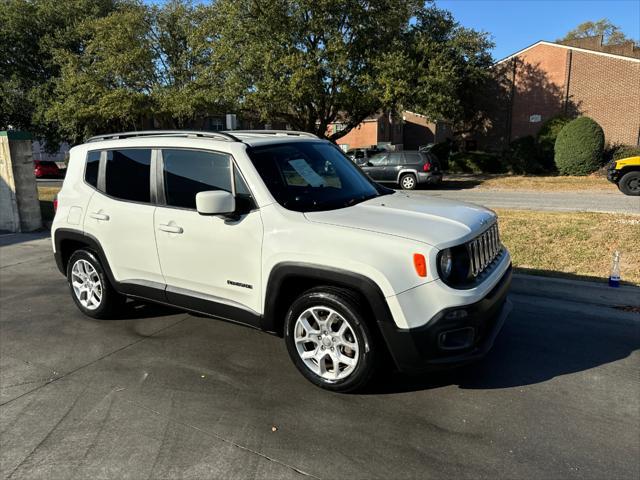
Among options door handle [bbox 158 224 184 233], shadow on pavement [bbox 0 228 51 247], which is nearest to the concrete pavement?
door handle [bbox 158 224 184 233]

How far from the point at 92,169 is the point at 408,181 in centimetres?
1680

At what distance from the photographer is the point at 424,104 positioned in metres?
21.4

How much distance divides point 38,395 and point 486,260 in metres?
3.50

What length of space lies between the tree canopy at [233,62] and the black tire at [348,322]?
57.0ft

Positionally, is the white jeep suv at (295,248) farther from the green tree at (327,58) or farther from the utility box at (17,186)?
the green tree at (327,58)

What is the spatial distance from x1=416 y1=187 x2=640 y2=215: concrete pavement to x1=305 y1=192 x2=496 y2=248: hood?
9.41 meters

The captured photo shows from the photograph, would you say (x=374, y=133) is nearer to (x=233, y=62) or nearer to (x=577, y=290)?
(x=233, y=62)

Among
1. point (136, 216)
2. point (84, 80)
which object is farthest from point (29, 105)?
point (136, 216)

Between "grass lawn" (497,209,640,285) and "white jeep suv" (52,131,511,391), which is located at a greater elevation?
"white jeep suv" (52,131,511,391)

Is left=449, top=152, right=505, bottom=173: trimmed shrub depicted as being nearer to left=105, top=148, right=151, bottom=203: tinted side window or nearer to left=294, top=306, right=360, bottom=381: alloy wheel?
left=105, top=148, right=151, bottom=203: tinted side window

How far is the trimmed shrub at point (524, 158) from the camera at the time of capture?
26688mm

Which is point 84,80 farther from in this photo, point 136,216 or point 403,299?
point 403,299

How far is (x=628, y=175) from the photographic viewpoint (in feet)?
50.5

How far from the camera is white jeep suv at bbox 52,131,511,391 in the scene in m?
3.09
